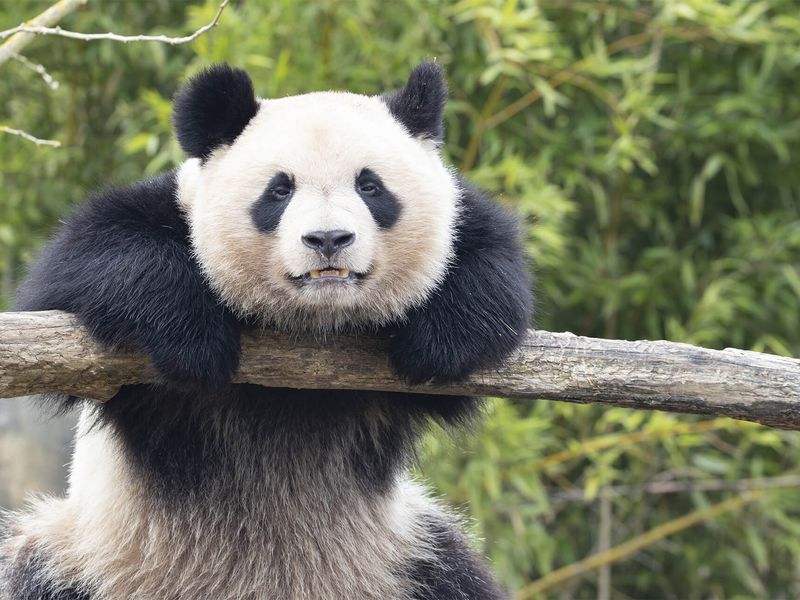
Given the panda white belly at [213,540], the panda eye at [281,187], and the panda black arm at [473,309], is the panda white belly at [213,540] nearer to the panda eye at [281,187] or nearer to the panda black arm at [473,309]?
the panda black arm at [473,309]

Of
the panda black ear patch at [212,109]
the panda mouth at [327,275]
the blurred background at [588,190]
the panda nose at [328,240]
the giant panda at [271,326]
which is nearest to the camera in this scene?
the panda nose at [328,240]

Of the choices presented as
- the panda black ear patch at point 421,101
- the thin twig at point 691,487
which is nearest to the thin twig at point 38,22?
the panda black ear patch at point 421,101

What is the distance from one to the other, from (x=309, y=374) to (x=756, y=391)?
48.4 inches

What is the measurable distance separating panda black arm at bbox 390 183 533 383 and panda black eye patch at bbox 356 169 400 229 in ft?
0.96

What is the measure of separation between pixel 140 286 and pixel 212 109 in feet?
1.93

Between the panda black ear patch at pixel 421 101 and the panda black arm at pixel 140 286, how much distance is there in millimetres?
773

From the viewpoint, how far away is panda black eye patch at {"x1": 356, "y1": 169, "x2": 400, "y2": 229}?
121 inches

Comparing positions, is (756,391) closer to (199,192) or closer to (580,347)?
(580,347)

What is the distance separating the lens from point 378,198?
3107 millimetres

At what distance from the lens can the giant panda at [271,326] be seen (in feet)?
9.88

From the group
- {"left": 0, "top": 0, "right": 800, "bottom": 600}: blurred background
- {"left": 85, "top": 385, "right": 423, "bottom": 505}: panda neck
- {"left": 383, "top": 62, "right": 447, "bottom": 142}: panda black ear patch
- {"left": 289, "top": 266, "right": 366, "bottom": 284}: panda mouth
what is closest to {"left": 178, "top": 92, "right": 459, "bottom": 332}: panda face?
{"left": 289, "top": 266, "right": 366, "bottom": 284}: panda mouth

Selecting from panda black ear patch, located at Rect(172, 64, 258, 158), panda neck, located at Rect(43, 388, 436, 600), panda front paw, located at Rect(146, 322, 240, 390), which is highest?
panda black ear patch, located at Rect(172, 64, 258, 158)

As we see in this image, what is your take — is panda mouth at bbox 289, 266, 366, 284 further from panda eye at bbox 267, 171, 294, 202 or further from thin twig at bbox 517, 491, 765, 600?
thin twig at bbox 517, 491, 765, 600

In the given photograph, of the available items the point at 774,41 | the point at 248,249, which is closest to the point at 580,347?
the point at 248,249
